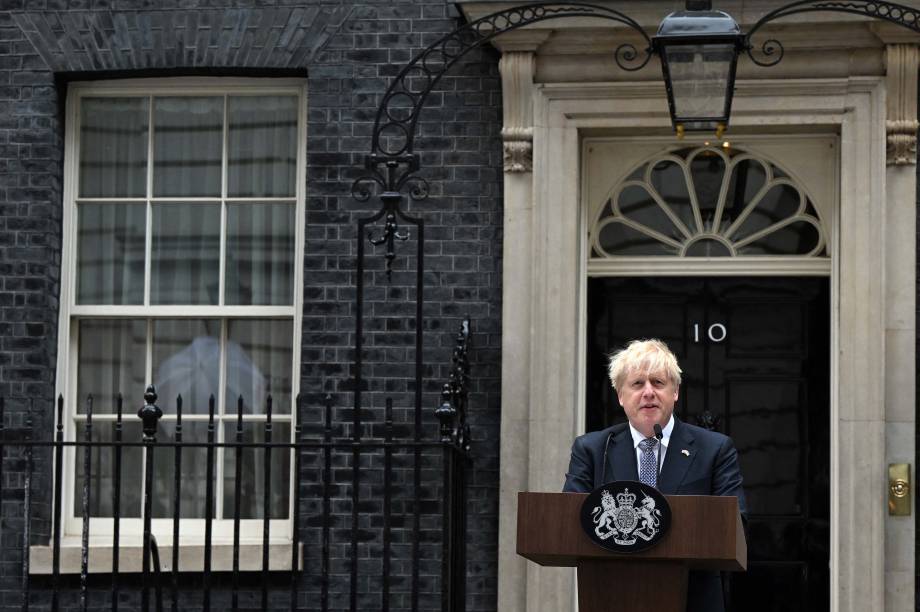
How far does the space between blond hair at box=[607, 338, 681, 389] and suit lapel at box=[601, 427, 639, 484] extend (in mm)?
197

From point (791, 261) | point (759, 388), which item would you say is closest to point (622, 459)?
point (759, 388)

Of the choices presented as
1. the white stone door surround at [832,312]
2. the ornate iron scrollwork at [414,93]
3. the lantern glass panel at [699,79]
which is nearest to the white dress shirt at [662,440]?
the lantern glass panel at [699,79]

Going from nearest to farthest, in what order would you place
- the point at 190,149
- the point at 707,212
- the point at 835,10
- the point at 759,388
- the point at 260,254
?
the point at 835,10 → the point at 759,388 → the point at 707,212 → the point at 260,254 → the point at 190,149

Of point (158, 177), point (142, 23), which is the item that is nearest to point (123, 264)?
point (158, 177)

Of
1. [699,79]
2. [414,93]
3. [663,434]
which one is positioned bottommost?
[663,434]

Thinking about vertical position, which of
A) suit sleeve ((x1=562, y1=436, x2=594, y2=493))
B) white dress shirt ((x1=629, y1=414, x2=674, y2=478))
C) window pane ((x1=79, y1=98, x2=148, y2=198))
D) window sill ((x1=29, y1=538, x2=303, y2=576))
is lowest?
window sill ((x1=29, y1=538, x2=303, y2=576))

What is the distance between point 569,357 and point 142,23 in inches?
113

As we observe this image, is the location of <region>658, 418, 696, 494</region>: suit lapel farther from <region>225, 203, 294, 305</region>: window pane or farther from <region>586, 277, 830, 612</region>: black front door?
<region>225, 203, 294, 305</region>: window pane

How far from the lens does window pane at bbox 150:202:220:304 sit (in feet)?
32.7

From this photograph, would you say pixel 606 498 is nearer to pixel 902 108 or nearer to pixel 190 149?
pixel 902 108

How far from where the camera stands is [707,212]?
969 centimetres

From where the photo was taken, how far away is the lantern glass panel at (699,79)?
7.98 meters

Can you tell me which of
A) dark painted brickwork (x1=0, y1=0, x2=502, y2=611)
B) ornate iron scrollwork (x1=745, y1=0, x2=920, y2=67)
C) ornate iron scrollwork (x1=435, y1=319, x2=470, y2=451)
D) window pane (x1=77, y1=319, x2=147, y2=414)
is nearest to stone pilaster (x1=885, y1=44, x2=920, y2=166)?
ornate iron scrollwork (x1=745, y1=0, x2=920, y2=67)

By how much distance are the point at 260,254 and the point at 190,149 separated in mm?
689
